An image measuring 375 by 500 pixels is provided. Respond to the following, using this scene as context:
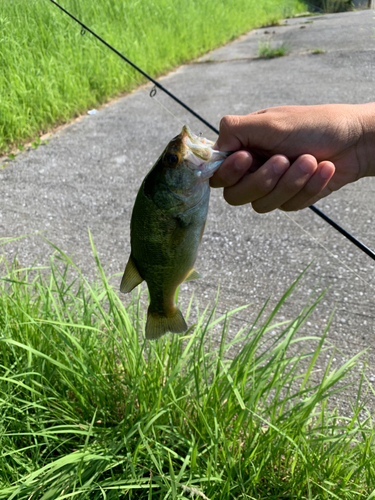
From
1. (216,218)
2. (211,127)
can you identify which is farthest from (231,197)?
(216,218)

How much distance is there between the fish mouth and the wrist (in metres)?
0.67

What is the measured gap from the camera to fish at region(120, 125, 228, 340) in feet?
3.76

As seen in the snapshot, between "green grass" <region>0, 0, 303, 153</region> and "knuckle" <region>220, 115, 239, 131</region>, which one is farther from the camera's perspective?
"green grass" <region>0, 0, 303, 153</region>

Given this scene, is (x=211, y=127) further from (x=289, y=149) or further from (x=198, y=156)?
(x=198, y=156)

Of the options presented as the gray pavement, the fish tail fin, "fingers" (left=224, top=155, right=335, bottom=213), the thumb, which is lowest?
the gray pavement

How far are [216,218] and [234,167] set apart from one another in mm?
2229

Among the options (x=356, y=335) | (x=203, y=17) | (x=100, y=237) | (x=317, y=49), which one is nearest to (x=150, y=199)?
(x=356, y=335)

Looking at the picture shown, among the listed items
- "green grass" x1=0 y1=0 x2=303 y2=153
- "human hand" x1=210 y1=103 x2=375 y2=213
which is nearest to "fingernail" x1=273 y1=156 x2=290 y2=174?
"human hand" x1=210 y1=103 x2=375 y2=213

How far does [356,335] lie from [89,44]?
223 inches

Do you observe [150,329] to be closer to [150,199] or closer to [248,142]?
[150,199]

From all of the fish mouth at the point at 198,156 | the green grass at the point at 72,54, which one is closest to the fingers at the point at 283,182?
the fish mouth at the point at 198,156

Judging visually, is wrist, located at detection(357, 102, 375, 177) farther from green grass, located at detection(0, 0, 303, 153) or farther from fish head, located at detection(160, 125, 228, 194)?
green grass, located at detection(0, 0, 303, 153)

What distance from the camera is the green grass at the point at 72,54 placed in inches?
187

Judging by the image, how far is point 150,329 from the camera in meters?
1.26
